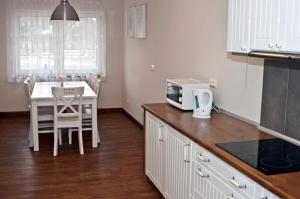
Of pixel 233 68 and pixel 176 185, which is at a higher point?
pixel 233 68

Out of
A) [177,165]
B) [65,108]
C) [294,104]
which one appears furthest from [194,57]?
[65,108]

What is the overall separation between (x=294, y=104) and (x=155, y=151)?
154cm

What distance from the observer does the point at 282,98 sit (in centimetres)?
277

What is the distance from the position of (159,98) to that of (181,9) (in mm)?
1472

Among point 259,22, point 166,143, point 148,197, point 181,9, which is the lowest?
point 148,197

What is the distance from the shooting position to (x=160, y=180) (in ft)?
11.9

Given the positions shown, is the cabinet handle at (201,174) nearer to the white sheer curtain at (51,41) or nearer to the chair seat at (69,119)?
the chair seat at (69,119)

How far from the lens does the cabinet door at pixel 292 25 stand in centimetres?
203

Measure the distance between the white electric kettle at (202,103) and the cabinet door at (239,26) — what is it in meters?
0.72

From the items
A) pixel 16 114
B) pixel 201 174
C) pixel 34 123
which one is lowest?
pixel 16 114

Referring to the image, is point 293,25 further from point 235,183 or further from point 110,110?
point 110,110

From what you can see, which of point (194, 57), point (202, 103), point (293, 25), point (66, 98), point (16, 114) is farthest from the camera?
point (16, 114)

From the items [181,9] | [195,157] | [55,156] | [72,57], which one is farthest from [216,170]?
[72,57]

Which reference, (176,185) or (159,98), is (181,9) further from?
(176,185)
